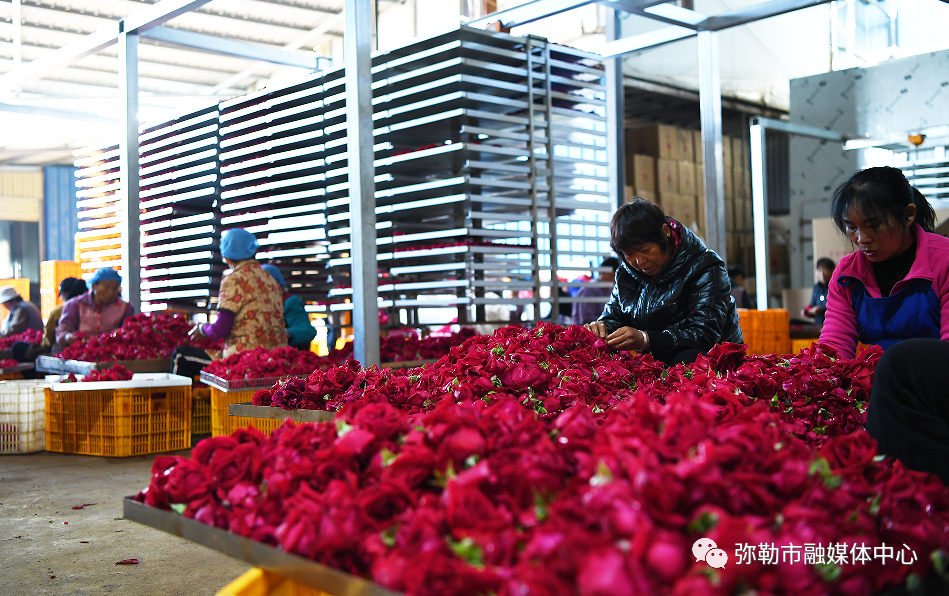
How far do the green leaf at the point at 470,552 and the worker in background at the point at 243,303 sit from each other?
463cm

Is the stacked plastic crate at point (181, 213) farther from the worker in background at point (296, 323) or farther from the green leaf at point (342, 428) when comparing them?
the green leaf at point (342, 428)

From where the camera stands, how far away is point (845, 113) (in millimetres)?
11422

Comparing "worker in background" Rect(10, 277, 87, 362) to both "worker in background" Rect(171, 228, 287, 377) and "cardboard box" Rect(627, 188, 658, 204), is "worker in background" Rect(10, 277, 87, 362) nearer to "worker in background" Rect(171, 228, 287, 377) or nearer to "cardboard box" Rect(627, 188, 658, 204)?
"worker in background" Rect(171, 228, 287, 377)

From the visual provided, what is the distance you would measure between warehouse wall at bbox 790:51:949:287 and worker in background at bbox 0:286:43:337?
10.9 metres

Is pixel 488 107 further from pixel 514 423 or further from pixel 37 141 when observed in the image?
pixel 37 141

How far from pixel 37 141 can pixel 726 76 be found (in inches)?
568

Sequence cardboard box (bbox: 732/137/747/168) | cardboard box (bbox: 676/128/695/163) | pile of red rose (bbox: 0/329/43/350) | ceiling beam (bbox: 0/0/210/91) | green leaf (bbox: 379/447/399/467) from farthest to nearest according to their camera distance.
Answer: cardboard box (bbox: 732/137/747/168)
cardboard box (bbox: 676/128/695/163)
pile of red rose (bbox: 0/329/43/350)
ceiling beam (bbox: 0/0/210/91)
green leaf (bbox: 379/447/399/467)

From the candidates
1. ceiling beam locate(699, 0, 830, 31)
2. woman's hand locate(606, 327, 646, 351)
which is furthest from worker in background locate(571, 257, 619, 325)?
woman's hand locate(606, 327, 646, 351)

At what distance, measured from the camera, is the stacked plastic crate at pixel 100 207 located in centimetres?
920

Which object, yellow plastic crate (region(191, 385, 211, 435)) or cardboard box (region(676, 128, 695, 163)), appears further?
cardboard box (region(676, 128, 695, 163))

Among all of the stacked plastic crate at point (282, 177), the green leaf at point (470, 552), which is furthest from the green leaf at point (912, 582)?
the stacked plastic crate at point (282, 177)

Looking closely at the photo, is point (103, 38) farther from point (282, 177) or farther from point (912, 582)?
point (912, 582)

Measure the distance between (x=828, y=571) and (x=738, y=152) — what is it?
47.9 feet

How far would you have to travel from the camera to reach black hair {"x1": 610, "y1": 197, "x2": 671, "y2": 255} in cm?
319
